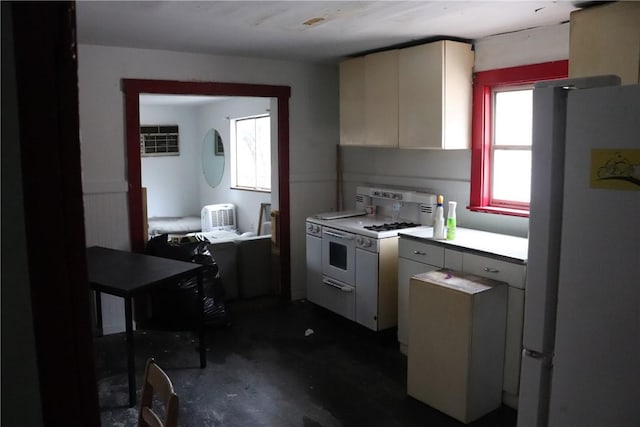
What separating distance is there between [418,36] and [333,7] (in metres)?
1.02

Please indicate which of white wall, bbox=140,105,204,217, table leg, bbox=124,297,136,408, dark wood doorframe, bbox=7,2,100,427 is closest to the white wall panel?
table leg, bbox=124,297,136,408

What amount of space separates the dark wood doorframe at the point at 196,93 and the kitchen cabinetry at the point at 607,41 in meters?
2.68

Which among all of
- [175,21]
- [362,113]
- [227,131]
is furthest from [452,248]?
[227,131]

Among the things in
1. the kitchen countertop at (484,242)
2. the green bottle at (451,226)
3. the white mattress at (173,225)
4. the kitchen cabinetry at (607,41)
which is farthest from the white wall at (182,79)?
the white mattress at (173,225)

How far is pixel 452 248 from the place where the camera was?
11.1 feet

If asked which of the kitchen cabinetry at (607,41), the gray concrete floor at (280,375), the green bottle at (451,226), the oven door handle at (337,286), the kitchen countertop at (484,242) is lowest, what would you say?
the gray concrete floor at (280,375)

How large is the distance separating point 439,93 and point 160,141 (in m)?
6.00

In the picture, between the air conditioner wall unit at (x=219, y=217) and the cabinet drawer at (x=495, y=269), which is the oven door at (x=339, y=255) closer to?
the cabinet drawer at (x=495, y=269)

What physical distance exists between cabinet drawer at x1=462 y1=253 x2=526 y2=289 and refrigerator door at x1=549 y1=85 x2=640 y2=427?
1406 mm

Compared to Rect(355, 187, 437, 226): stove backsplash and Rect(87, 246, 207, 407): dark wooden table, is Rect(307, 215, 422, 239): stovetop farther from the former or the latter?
Rect(87, 246, 207, 407): dark wooden table

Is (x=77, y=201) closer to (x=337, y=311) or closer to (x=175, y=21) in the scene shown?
(x=175, y=21)

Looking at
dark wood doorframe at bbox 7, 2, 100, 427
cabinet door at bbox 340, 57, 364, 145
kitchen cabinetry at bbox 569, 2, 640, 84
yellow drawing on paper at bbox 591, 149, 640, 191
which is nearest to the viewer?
dark wood doorframe at bbox 7, 2, 100, 427

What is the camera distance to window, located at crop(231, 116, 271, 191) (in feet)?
23.7

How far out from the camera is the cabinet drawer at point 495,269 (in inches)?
118
